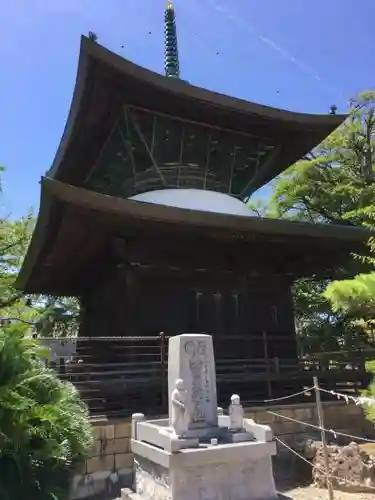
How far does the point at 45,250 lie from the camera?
1132 centimetres

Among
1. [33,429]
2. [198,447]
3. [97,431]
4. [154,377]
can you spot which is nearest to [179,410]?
[198,447]

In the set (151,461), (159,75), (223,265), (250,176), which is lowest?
(151,461)

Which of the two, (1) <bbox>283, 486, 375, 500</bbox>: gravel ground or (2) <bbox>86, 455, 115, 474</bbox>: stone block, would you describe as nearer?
(1) <bbox>283, 486, 375, 500</bbox>: gravel ground

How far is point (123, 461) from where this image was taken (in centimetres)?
727

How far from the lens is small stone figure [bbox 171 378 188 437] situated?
215 inches

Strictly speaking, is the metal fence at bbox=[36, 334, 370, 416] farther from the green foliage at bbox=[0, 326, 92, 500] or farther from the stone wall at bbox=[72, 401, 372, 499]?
the green foliage at bbox=[0, 326, 92, 500]

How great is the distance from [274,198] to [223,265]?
7376mm

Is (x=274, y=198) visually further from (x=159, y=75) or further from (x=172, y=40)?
(x=159, y=75)

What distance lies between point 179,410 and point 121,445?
2.40m

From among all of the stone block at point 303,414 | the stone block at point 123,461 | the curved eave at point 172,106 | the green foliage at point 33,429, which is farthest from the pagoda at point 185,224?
the green foliage at point 33,429

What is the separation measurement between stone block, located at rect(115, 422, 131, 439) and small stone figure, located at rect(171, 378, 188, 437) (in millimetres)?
2154

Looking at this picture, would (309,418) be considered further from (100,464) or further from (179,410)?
(179,410)

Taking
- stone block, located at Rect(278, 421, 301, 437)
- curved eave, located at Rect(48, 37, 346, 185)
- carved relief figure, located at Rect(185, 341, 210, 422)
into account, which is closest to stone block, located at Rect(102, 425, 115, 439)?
carved relief figure, located at Rect(185, 341, 210, 422)

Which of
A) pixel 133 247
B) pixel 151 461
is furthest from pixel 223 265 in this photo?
pixel 151 461
